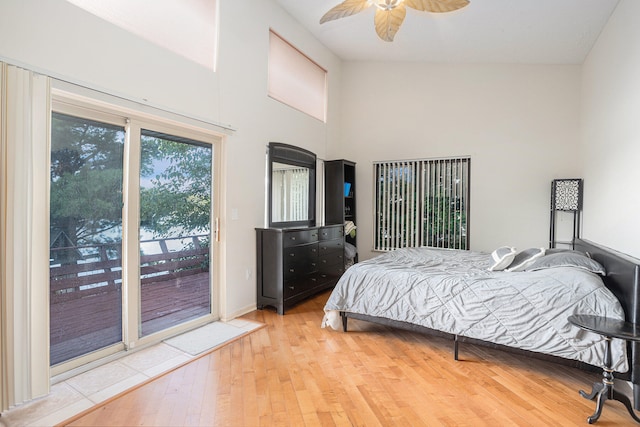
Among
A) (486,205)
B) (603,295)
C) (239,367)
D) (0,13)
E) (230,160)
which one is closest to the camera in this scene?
(0,13)

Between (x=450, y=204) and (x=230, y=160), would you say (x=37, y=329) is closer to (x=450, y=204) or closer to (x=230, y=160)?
(x=230, y=160)

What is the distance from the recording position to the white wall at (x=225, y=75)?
197 cm

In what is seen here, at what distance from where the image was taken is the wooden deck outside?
227 cm

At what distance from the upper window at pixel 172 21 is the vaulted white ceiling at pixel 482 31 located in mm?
1322

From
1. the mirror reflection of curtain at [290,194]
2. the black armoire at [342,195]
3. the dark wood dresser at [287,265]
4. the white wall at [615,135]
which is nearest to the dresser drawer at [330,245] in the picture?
the dark wood dresser at [287,265]

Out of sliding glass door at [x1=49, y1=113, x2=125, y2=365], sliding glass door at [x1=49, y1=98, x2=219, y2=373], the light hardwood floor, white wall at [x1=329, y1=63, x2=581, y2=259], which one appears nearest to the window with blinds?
white wall at [x1=329, y1=63, x2=581, y2=259]

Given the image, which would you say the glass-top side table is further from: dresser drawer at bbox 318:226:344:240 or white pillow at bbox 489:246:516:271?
dresser drawer at bbox 318:226:344:240

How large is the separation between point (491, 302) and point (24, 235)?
123 inches

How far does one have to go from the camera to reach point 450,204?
4.82 m

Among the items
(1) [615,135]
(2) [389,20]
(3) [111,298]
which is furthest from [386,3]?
(3) [111,298]

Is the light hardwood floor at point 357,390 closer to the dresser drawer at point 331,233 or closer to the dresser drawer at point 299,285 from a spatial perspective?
the dresser drawer at point 299,285

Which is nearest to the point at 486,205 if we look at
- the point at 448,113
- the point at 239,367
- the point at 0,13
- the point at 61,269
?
the point at 448,113

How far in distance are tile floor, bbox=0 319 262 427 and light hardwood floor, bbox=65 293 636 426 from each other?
0.11 m

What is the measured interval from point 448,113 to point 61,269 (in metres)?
5.04
